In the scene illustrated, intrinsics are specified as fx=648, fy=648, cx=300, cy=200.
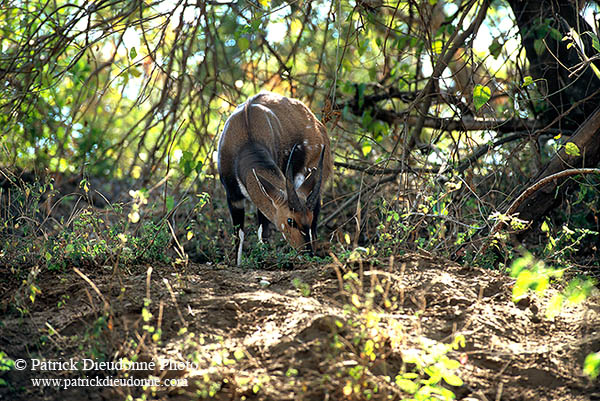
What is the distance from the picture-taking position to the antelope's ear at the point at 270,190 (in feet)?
21.9

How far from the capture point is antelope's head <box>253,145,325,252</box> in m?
6.66

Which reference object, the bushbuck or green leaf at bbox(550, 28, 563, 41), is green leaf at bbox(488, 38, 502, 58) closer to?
green leaf at bbox(550, 28, 563, 41)

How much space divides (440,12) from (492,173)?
196 inches

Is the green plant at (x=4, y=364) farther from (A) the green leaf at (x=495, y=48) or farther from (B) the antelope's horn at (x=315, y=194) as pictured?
(A) the green leaf at (x=495, y=48)

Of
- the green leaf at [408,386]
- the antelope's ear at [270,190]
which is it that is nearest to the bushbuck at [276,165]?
the antelope's ear at [270,190]

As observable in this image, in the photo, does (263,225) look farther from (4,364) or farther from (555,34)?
(4,364)

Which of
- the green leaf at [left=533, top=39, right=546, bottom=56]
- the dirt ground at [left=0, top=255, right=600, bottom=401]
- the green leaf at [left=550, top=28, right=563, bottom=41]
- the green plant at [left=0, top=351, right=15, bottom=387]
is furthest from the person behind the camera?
the green leaf at [left=533, top=39, right=546, bottom=56]

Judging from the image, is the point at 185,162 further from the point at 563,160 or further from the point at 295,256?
the point at 563,160

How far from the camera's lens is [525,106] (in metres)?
7.15

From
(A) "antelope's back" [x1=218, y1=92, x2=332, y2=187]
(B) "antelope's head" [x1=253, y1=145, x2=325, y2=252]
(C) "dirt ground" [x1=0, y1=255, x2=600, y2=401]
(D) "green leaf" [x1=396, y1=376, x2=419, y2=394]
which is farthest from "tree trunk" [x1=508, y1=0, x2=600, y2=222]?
(D) "green leaf" [x1=396, y1=376, x2=419, y2=394]

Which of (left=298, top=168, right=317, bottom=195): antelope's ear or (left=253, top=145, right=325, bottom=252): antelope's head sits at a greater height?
(left=298, top=168, right=317, bottom=195): antelope's ear

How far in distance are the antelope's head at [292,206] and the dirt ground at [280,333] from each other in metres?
2.01

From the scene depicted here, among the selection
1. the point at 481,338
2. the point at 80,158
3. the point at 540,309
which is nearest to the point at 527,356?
the point at 481,338

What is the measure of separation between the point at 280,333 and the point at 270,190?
3111mm
